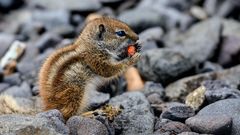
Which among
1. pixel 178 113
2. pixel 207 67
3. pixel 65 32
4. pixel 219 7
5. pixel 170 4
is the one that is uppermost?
pixel 219 7

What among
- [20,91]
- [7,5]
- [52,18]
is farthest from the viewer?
[7,5]

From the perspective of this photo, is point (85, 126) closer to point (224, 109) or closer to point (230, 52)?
point (224, 109)

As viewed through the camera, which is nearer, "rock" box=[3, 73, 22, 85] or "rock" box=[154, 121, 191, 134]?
"rock" box=[154, 121, 191, 134]

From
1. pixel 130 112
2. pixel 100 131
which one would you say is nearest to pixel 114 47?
pixel 130 112

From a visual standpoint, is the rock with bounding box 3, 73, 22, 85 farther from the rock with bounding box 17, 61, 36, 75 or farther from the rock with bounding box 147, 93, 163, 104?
the rock with bounding box 147, 93, 163, 104

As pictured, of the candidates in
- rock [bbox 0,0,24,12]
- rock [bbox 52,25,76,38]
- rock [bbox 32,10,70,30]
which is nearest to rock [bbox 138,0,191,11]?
rock [bbox 32,10,70,30]

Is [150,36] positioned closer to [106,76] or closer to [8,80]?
[8,80]

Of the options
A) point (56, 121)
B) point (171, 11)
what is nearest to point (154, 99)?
point (56, 121)
